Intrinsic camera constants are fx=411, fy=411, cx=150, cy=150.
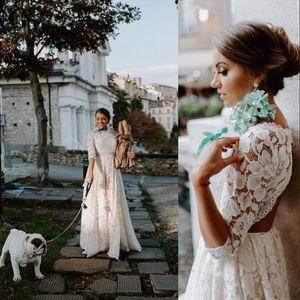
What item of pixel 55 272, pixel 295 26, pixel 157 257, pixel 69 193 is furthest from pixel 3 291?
pixel 295 26

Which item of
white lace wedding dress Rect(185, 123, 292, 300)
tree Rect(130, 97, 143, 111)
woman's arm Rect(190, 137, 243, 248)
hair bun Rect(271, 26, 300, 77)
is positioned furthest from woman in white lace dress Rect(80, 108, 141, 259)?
hair bun Rect(271, 26, 300, 77)

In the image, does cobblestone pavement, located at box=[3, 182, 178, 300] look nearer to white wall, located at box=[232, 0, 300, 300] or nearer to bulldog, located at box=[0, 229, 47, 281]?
bulldog, located at box=[0, 229, 47, 281]

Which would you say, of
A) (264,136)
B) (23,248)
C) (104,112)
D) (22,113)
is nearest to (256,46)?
(264,136)

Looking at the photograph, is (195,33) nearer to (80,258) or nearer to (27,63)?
(27,63)

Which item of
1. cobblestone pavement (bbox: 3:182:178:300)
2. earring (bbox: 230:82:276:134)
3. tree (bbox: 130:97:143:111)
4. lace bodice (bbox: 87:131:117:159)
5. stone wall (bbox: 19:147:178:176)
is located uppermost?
tree (bbox: 130:97:143:111)

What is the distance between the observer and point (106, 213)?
1.24 metres

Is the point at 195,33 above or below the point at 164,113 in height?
above

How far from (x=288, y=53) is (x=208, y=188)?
0.40 m

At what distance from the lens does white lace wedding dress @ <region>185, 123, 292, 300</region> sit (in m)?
0.91

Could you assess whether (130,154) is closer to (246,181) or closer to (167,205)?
(167,205)

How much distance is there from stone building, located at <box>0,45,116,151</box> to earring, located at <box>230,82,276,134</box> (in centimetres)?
Result: 39

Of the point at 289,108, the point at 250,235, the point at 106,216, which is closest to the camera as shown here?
the point at 250,235

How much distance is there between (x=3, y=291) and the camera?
1.21 meters

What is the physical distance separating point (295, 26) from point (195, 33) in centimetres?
43
